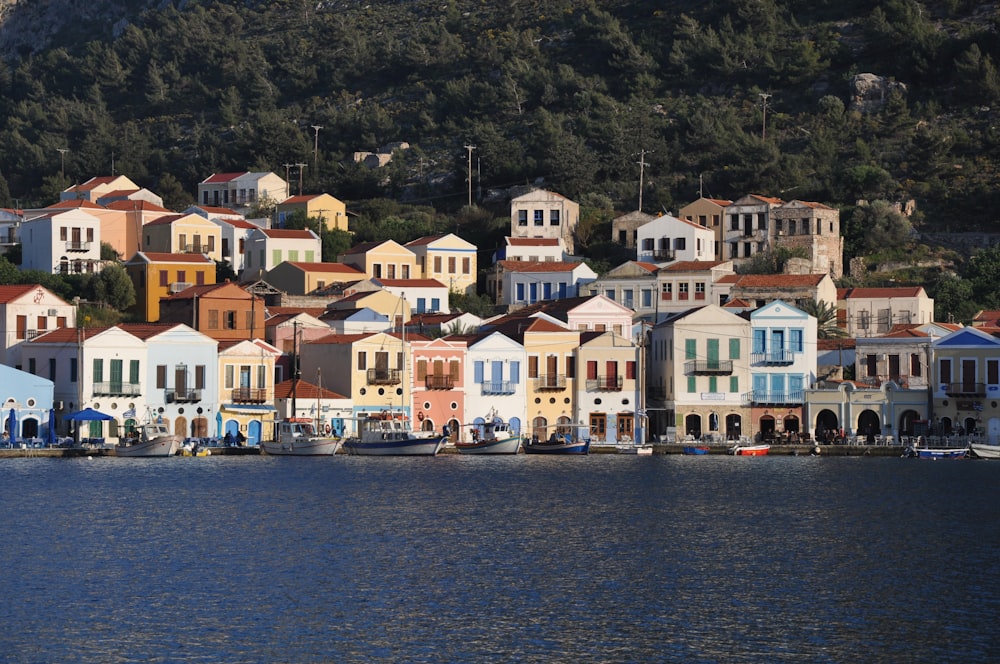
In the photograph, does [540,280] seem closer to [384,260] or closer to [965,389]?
[384,260]

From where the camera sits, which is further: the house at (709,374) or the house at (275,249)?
the house at (275,249)

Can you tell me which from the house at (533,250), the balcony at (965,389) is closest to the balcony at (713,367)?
the balcony at (965,389)

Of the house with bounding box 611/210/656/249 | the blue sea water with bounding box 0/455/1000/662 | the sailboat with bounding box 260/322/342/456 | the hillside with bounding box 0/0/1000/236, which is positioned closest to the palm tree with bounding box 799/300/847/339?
the house with bounding box 611/210/656/249

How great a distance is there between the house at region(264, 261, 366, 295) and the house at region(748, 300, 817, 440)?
27670 mm

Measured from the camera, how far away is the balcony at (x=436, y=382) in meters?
81.1

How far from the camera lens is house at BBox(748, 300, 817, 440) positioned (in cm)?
8281

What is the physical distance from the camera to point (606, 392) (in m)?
82.7

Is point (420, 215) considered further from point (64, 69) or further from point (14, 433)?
point (64, 69)

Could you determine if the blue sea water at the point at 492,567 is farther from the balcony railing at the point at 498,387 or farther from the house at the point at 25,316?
the house at the point at 25,316

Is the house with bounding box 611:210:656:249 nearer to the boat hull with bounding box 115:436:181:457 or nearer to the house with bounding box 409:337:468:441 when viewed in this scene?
the house with bounding box 409:337:468:441

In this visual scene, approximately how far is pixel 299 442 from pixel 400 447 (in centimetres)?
452

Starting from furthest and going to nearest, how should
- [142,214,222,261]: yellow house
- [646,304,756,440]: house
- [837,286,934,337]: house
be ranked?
[142,214,222,261]: yellow house → [837,286,934,337]: house → [646,304,756,440]: house

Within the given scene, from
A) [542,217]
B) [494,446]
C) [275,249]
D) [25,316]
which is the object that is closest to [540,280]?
[542,217]

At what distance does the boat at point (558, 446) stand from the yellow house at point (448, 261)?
90.8ft
